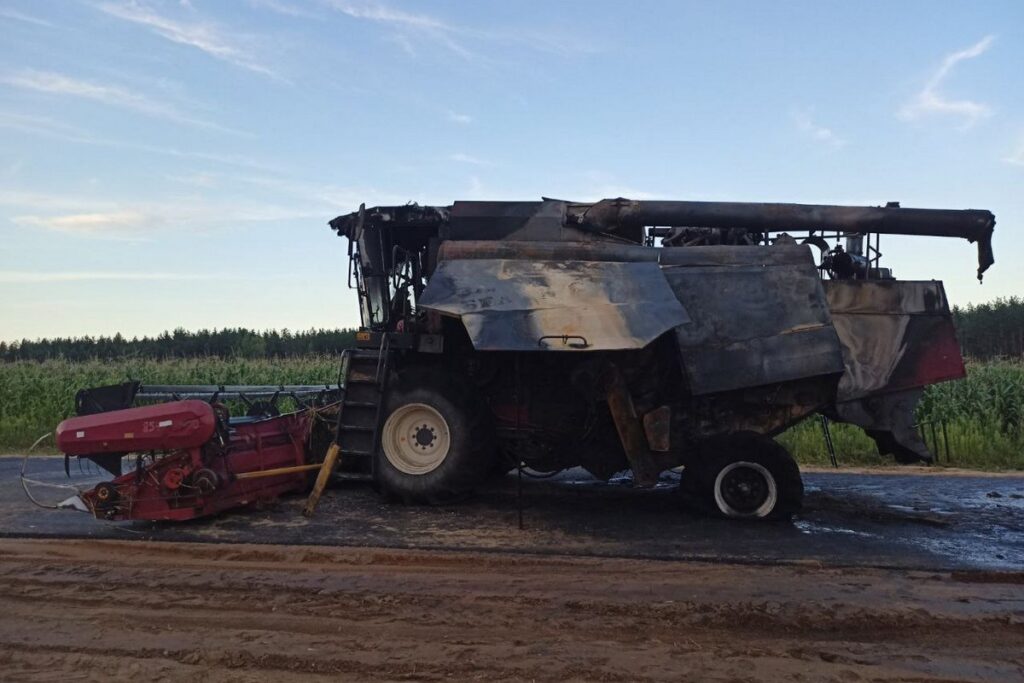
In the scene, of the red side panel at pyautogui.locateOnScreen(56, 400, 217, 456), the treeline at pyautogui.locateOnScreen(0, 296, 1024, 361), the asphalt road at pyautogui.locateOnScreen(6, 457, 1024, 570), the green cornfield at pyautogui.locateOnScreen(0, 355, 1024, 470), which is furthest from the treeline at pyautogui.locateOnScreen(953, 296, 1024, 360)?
the red side panel at pyautogui.locateOnScreen(56, 400, 217, 456)

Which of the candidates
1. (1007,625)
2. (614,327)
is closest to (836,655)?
(1007,625)

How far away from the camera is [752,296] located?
28.2 ft

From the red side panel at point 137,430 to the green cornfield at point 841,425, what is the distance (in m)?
9.30

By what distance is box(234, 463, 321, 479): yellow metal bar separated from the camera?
8.66 meters

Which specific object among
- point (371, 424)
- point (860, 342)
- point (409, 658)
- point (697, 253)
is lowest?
point (409, 658)

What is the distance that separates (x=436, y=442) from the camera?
9242 millimetres

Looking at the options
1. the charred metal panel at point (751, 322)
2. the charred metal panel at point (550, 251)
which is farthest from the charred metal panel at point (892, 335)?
the charred metal panel at point (550, 251)

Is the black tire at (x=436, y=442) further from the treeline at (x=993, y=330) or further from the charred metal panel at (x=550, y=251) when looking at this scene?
the treeline at (x=993, y=330)

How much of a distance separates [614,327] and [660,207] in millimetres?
2007

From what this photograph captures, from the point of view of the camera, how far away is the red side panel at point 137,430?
26.1 feet

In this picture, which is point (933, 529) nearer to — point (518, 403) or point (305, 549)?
point (518, 403)

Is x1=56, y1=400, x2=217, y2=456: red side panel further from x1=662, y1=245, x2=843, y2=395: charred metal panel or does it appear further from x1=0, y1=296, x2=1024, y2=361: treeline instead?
x1=0, y1=296, x2=1024, y2=361: treeline

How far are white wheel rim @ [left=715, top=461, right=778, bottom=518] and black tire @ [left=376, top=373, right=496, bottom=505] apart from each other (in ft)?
7.69

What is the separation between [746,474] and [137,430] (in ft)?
18.3
